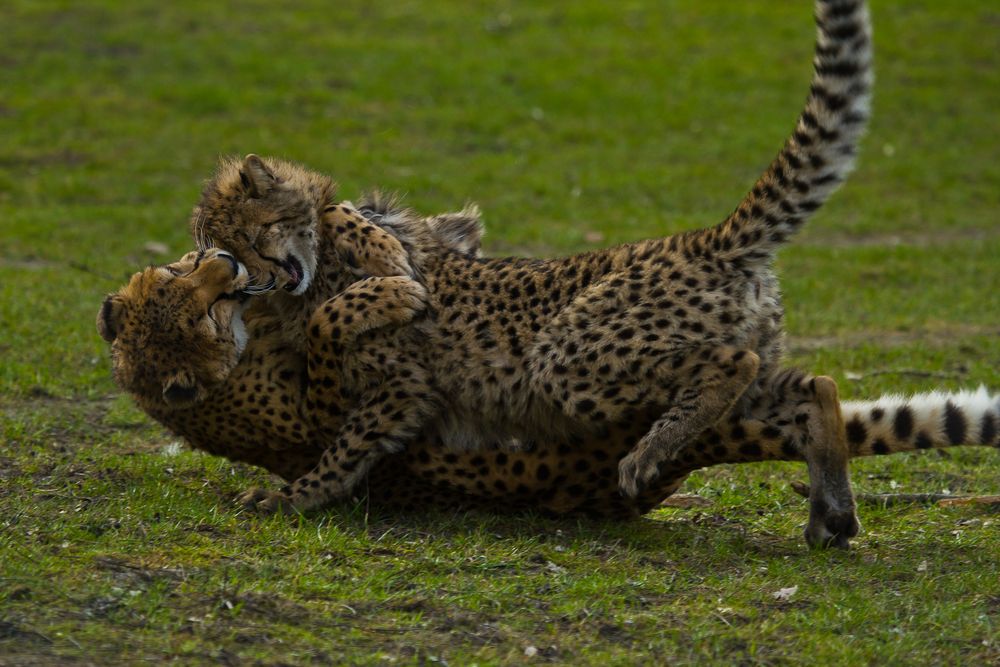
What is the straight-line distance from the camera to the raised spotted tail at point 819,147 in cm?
555

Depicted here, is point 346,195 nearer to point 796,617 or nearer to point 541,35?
point 541,35

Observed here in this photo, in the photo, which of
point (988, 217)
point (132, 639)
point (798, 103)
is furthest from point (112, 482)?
point (798, 103)

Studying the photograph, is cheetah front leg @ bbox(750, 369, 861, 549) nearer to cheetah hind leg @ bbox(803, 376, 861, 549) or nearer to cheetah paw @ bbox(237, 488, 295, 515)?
cheetah hind leg @ bbox(803, 376, 861, 549)

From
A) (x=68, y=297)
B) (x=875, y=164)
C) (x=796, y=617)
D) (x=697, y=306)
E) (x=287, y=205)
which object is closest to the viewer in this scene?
(x=796, y=617)

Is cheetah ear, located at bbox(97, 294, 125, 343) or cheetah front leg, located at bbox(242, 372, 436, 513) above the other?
cheetah ear, located at bbox(97, 294, 125, 343)

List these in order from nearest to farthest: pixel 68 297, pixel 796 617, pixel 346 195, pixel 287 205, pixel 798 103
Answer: pixel 796 617 < pixel 287 205 < pixel 68 297 < pixel 346 195 < pixel 798 103

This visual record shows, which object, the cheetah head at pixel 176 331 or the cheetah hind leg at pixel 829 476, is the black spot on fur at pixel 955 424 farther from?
the cheetah head at pixel 176 331

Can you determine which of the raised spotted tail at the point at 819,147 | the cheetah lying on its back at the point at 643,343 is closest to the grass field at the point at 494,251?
the cheetah lying on its back at the point at 643,343

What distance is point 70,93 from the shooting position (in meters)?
15.2

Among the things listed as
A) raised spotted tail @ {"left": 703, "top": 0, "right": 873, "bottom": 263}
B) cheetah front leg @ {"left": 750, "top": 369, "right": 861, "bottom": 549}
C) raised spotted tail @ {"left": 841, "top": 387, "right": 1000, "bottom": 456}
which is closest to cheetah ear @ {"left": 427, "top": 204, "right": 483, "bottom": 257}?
raised spotted tail @ {"left": 703, "top": 0, "right": 873, "bottom": 263}

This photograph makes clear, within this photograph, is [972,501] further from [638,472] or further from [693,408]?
[638,472]

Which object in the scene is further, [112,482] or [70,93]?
[70,93]

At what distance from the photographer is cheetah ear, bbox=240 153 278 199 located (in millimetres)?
6539

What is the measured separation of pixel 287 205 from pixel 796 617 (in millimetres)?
2986
